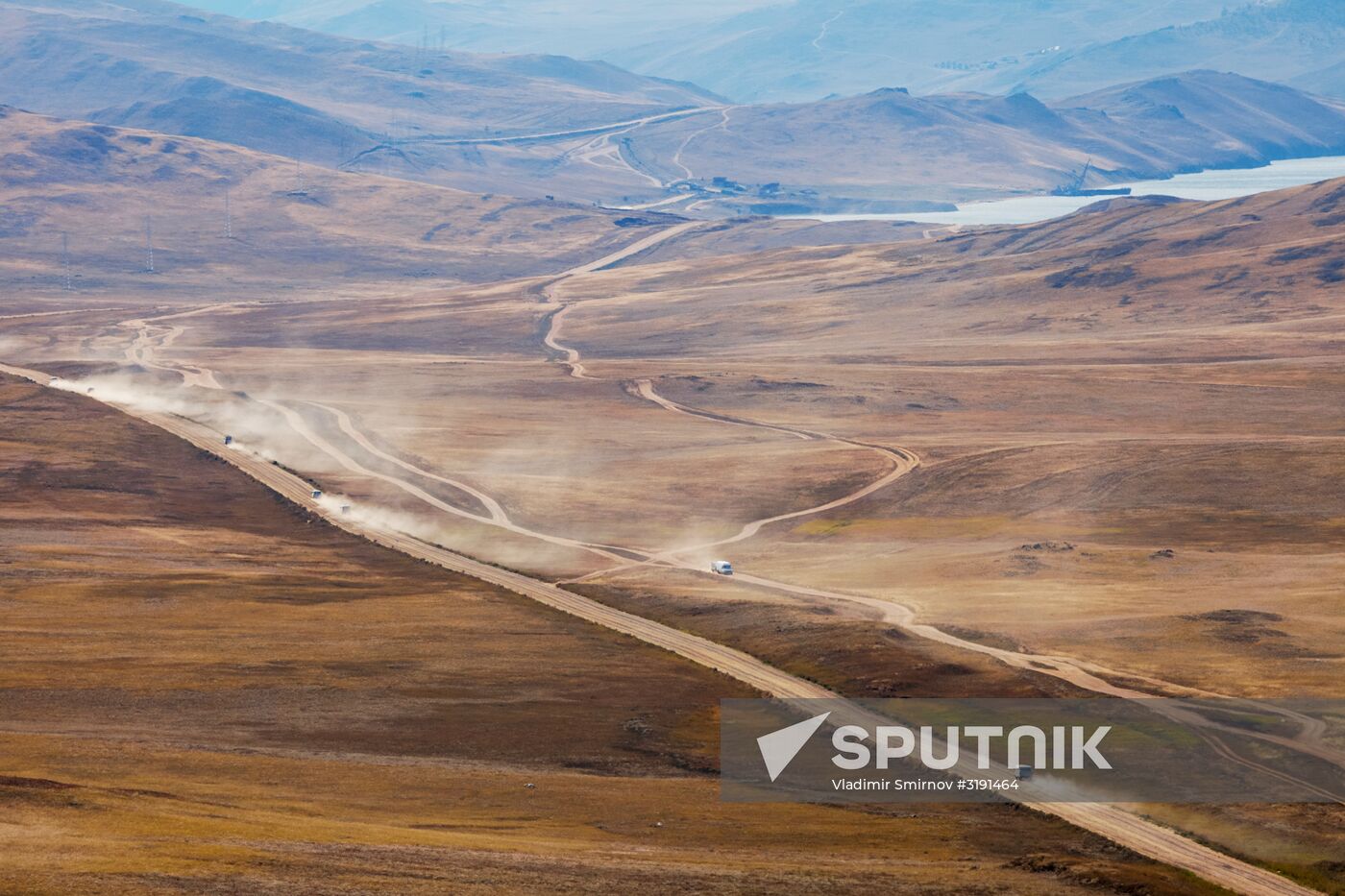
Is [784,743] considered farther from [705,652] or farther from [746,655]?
[705,652]

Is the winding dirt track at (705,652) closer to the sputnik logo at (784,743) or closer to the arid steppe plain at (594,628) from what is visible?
the arid steppe plain at (594,628)

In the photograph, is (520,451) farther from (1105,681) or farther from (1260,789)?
(1260,789)

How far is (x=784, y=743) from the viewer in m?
85.1

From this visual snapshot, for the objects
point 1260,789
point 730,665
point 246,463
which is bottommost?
→ point 246,463

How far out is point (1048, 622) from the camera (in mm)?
110625

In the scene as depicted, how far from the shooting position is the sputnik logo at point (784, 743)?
267 feet

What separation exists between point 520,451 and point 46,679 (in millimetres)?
102238

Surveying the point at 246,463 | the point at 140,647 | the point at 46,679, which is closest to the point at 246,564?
the point at 140,647

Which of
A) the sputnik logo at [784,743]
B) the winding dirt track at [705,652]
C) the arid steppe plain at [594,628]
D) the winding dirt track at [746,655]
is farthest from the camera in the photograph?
the sputnik logo at [784,743]

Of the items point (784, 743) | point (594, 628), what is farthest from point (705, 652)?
point (784, 743)

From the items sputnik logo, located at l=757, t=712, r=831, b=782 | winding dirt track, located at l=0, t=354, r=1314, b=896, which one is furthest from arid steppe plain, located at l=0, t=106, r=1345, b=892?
sputnik logo, located at l=757, t=712, r=831, b=782

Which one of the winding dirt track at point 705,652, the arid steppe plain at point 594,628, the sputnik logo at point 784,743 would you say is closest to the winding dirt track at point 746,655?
the winding dirt track at point 705,652

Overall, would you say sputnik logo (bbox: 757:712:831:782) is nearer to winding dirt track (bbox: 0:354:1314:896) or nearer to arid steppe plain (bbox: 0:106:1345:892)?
arid steppe plain (bbox: 0:106:1345:892)

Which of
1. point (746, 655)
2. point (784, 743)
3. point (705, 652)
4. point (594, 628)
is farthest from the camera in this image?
point (594, 628)
